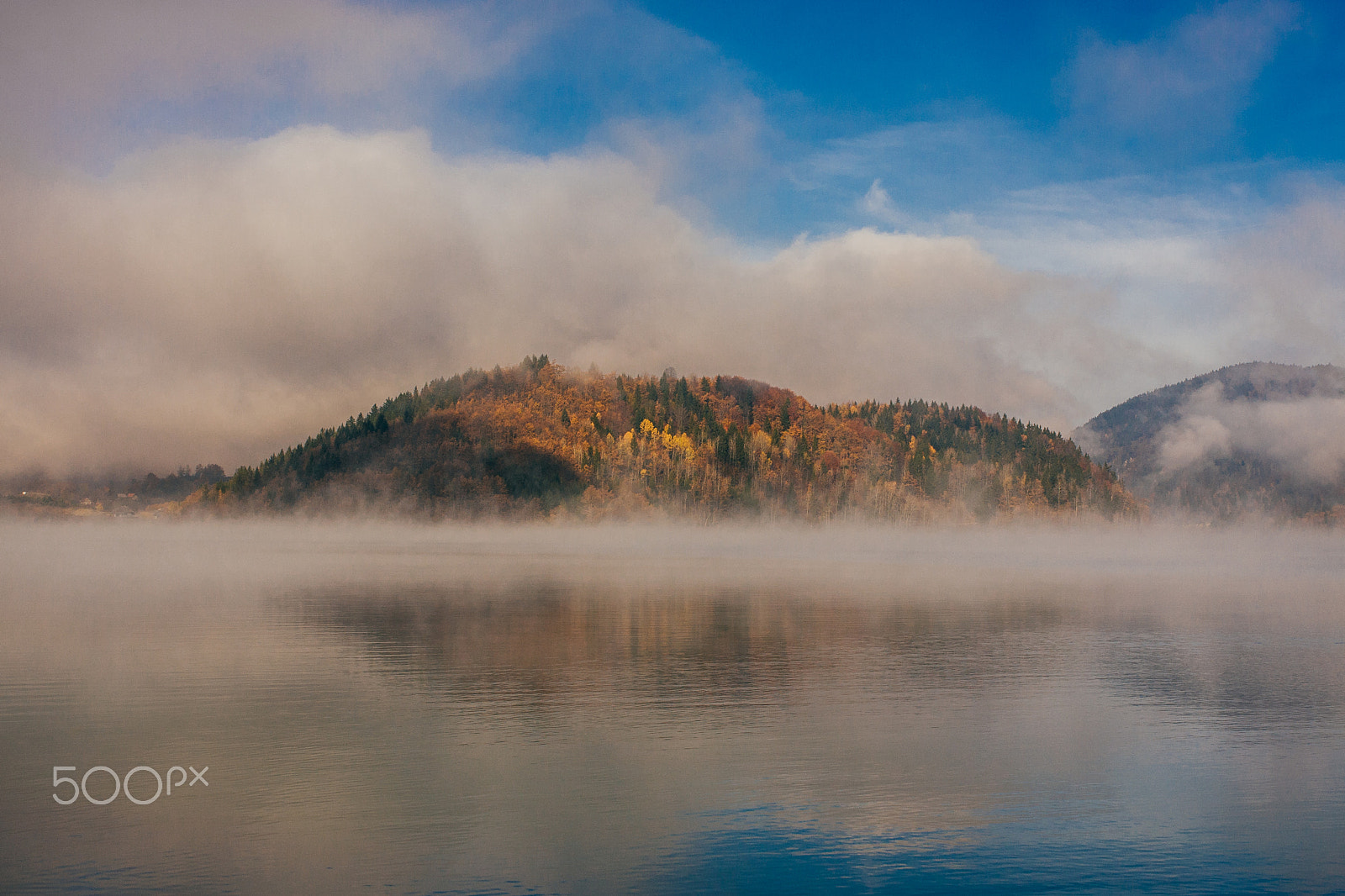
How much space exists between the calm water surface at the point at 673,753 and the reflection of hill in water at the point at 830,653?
0.28 metres

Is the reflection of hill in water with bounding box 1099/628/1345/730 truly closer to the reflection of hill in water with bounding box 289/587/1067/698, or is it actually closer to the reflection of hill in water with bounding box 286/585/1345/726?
the reflection of hill in water with bounding box 286/585/1345/726

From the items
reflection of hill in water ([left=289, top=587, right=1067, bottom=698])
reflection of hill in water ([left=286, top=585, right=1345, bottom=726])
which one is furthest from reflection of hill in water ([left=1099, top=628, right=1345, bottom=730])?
reflection of hill in water ([left=289, top=587, right=1067, bottom=698])

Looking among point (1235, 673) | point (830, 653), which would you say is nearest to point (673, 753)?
point (830, 653)

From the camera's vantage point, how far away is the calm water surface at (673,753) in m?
17.0

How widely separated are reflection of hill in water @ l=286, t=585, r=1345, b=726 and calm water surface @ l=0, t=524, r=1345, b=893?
28 cm

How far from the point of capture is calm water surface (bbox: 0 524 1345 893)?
17.0 meters

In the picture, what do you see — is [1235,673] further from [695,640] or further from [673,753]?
[673,753]

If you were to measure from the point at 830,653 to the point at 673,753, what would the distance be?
1823 cm

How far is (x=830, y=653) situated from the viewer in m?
41.1

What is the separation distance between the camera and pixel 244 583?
81.9 meters

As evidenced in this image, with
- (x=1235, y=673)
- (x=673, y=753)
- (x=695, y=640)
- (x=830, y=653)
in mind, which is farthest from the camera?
(x=695, y=640)

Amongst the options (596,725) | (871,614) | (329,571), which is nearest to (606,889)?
(596,725)

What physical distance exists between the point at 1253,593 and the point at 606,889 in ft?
259

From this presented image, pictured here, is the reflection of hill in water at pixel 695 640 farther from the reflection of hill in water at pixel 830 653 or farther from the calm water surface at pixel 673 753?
the calm water surface at pixel 673 753
